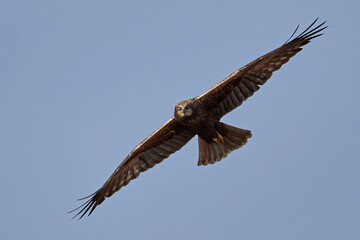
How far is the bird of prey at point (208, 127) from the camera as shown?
1346 cm

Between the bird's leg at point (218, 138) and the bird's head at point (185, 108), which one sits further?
the bird's leg at point (218, 138)

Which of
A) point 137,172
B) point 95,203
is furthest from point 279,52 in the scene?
point 95,203

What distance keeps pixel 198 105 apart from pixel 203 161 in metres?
1.43

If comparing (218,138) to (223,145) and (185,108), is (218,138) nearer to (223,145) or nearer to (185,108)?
(223,145)

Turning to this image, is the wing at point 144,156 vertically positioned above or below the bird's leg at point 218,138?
above

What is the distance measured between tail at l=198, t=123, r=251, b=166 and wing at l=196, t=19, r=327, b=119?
0.39 m

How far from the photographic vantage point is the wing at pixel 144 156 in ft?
47.1

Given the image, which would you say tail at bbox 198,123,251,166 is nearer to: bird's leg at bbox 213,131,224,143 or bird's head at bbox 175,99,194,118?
bird's leg at bbox 213,131,224,143

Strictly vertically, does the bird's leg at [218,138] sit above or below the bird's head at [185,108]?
below

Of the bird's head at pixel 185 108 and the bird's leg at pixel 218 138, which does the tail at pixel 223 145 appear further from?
the bird's head at pixel 185 108

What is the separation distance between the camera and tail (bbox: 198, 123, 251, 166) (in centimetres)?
1404

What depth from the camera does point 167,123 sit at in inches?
559

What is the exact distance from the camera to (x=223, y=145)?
46.8 feet

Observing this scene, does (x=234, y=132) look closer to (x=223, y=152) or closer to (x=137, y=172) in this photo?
(x=223, y=152)
